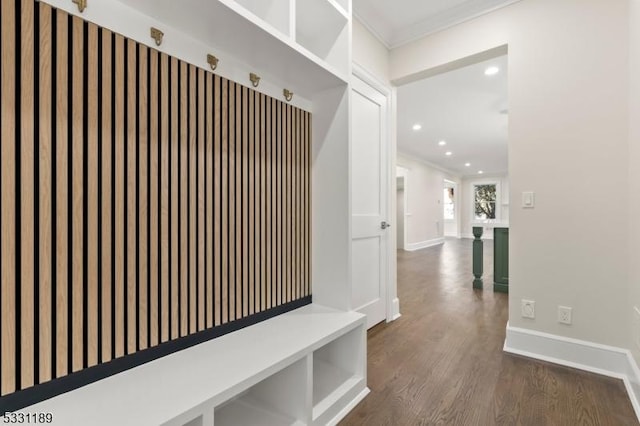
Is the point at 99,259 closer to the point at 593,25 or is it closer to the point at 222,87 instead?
the point at 222,87

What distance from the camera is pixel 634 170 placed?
1.70m

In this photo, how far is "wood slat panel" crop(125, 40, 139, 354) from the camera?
3.60ft

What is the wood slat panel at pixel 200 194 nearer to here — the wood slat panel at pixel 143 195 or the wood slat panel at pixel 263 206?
the wood slat panel at pixel 143 195

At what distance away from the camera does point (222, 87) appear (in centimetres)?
140

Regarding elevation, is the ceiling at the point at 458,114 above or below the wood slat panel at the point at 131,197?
above

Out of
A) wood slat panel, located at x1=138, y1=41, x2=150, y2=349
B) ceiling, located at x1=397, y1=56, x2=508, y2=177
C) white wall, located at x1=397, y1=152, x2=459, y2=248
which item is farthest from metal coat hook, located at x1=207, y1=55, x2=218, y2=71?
white wall, located at x1=397, y1=152, x2=459, y2=248

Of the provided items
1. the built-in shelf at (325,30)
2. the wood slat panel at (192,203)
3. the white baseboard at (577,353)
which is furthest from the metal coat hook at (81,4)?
the white baseboard at (577,353)

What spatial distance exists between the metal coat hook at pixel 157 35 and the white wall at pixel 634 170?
2367 millimetres

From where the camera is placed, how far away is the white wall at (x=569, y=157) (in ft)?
6.09

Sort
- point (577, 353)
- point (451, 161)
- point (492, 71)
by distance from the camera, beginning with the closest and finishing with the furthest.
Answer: point (577, 353)
point (492, 71)
point (451, 161)

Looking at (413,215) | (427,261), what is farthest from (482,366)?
(413,215)

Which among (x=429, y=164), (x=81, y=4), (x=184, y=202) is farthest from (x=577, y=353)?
(x=429, y=164)

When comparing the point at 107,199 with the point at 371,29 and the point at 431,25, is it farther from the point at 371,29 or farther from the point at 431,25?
the point at 431,25

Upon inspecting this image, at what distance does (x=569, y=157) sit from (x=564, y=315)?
105cm
